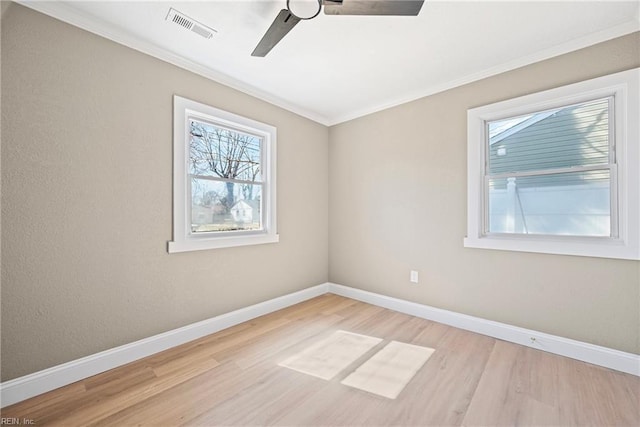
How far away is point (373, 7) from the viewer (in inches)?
60.0

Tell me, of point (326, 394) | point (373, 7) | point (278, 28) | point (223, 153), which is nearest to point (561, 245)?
point (326, 394)

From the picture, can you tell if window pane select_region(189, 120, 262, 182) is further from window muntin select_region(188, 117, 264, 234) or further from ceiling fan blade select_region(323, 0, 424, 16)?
ceiling fan blade select_region(323, 0, 424, 16)

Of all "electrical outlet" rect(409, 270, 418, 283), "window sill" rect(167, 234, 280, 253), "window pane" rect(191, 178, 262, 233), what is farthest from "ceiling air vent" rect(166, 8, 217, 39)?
"electrical outlet" rect(409, 270, 418, 283)

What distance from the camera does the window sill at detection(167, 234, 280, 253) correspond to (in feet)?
7.93

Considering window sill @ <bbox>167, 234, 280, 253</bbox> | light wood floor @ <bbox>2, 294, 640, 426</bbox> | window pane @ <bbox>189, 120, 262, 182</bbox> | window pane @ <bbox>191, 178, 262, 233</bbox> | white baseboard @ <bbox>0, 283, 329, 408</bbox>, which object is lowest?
light wood floor @ <bbox>2, 294, 640, 426</bbox>

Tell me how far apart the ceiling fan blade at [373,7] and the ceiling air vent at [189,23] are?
1.09 m

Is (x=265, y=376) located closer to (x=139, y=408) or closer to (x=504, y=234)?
(x=139, y=408)

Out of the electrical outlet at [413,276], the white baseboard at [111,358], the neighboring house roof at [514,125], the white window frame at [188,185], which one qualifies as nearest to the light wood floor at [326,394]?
the white baseboard at [111,358]

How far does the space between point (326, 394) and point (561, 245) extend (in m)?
2.25

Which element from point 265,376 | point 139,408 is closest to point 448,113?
point 265,376

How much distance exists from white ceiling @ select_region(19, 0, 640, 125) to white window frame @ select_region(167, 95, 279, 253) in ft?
1.25

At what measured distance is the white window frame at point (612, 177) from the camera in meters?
→ 1.99

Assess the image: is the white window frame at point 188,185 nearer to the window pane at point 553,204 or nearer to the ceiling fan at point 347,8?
the ceiling fan at point 347,8

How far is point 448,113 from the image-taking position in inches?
114
